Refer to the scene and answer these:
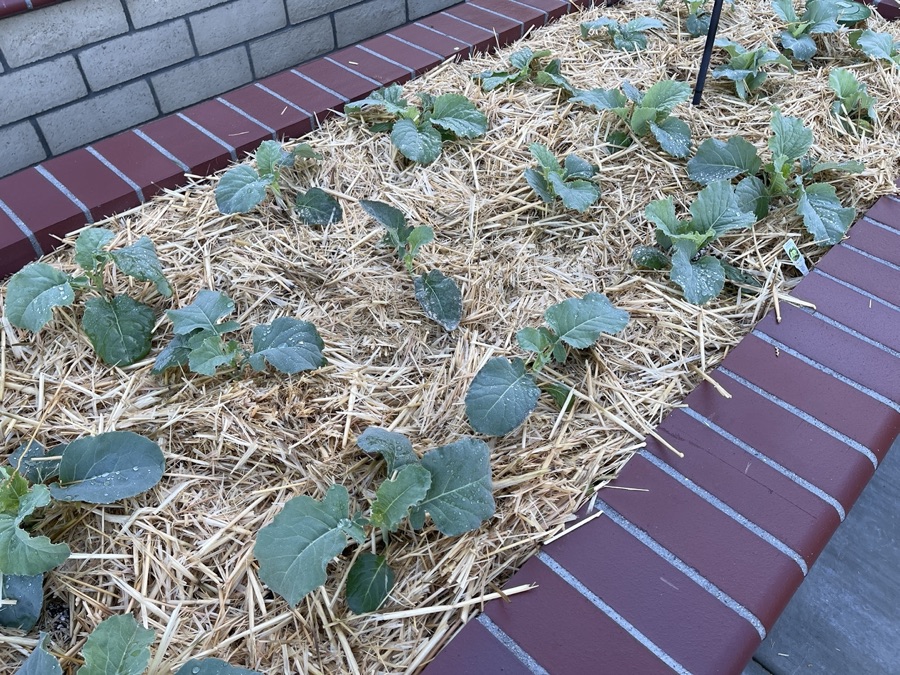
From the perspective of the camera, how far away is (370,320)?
4.86 feet

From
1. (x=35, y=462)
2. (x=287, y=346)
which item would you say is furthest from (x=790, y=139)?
(x=35, y=462)

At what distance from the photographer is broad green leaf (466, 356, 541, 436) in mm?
1228

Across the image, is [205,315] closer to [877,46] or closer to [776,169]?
[776,169]

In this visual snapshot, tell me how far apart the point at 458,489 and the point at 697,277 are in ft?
2.53

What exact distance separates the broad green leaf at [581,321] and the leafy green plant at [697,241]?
0.22m

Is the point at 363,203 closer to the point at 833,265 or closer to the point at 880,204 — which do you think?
the point at 833,265

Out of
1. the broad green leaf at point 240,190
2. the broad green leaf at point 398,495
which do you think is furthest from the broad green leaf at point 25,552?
the broad green leaf at point 240,190

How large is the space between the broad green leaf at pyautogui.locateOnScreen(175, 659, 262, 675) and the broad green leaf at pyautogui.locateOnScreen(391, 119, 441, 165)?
1.25 m

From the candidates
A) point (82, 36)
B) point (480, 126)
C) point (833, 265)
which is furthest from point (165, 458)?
point (82, 36)

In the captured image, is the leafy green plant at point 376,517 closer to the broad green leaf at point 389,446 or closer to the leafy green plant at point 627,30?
the broad green leaf at point 389,446

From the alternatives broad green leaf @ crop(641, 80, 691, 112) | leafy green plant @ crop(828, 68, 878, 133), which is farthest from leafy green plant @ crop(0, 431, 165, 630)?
leafy green plant @ crop(828, 68, 878, 133)

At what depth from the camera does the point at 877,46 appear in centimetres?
220

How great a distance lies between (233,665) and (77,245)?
96 cm

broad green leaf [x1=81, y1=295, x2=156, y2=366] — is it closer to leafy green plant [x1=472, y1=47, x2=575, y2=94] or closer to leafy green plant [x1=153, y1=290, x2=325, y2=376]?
leafy green plant [x1=153, y1=290, x2=325, y2=376]
